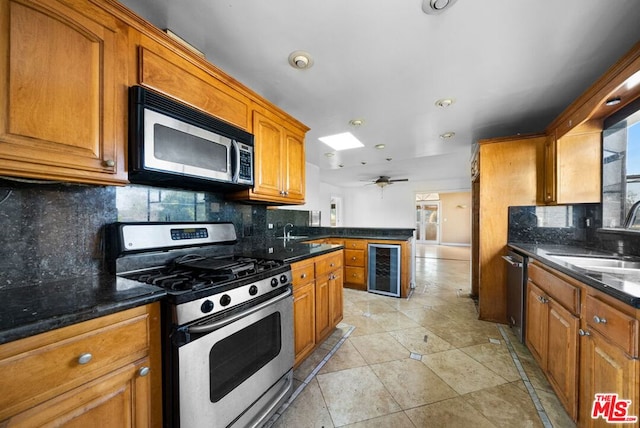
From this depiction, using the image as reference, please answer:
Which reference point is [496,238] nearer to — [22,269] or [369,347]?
[369,347]

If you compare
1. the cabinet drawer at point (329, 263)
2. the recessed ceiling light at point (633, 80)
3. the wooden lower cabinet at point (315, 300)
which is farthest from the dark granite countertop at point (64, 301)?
the recessed ceiling light at point (633, 80)

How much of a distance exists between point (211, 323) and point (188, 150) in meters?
0.97

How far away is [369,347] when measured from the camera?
2.20 m

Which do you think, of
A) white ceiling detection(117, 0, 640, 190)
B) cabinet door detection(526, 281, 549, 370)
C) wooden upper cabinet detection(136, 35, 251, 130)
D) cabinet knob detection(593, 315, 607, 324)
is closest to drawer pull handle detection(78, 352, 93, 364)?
wooden upper cabinet detection(136, 35, 251, 130)

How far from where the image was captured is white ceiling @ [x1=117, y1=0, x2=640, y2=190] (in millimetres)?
1247

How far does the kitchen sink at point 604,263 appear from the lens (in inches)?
60.7

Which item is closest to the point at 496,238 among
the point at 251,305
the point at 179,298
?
the point at 251,305

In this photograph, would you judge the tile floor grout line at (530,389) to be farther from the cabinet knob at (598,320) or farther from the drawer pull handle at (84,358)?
the drawer pull handle at (84,358)

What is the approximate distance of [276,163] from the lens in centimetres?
209

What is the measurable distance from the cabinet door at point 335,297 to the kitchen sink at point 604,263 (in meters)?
1.75

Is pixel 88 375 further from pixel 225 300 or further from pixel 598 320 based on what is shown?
pixel 598 320

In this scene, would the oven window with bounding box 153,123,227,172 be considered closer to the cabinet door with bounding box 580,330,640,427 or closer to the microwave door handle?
the microwave door handle

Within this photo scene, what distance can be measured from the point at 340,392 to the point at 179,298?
4.42 ft

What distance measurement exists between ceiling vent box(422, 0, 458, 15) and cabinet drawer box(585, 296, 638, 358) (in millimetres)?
1626
